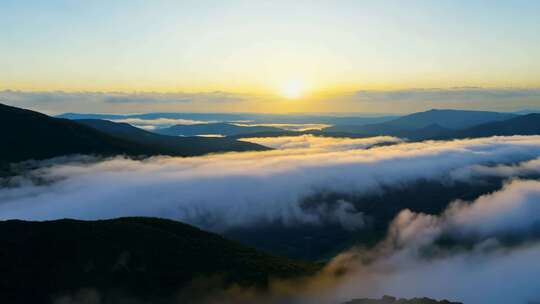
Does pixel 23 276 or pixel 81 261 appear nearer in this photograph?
pixel 23 276

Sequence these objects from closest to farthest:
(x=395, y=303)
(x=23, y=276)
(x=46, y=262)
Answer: (x=395, y=303) → (x=23, y=276) → (x=46, y=262)

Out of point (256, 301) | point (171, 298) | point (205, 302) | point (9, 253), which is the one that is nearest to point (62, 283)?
point (9, 253)

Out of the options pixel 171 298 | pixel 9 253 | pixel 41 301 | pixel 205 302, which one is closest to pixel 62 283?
pixel 41 301

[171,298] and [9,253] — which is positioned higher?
[9,253]

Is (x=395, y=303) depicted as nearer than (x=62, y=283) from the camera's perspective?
Yes

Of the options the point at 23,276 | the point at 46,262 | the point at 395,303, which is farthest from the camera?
the point at 46,262

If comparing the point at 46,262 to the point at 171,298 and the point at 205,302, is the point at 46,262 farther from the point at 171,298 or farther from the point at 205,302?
the point at 205,302

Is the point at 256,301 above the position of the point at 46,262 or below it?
below

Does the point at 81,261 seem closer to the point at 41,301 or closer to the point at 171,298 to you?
the point at 41,301
